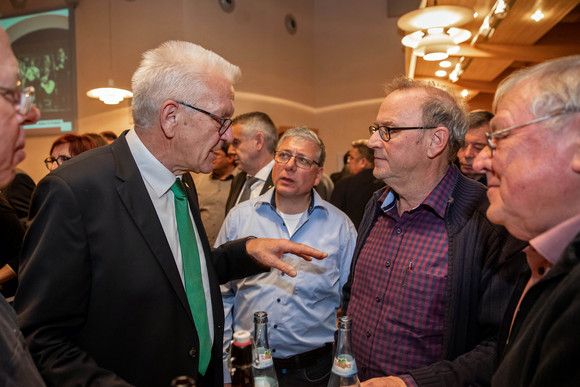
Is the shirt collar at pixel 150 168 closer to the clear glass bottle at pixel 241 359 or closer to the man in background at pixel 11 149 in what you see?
the man in background at pixel 11 149

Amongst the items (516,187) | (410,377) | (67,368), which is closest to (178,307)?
(67,368)

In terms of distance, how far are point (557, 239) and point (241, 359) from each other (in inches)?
30.1

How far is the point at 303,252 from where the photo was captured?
1526mm

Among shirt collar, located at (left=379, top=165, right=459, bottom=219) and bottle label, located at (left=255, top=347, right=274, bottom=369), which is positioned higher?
shirt collar, located at (left=379, top=165, right=459, bottom=219)

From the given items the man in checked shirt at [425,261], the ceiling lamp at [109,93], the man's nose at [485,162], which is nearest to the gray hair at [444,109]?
the man in checked shirt at [425,261]

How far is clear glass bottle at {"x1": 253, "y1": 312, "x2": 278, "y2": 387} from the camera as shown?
95 cm

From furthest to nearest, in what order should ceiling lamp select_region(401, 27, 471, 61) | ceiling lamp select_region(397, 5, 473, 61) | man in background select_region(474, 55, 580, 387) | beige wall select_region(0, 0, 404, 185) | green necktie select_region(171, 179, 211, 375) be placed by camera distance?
1. beige wall select_region(0, 0, 404, 185)
2. ceiling lamp select_region(401, 27, 471, 61)
3. ceiling lamp select_region(397, 5, 473, 61)
4. green necktie select_region(171, 179, 211, 375)
5. man in background select_region(474, 55, 580, 387)

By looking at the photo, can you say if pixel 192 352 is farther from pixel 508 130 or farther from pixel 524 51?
pixel 524 51

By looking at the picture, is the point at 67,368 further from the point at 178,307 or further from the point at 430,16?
the point at 430,16

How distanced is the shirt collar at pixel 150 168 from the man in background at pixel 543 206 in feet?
3.54

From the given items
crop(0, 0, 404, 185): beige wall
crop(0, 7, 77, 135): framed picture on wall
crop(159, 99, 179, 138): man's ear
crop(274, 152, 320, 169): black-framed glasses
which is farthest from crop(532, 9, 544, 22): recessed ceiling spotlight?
crop(0, 7, 77, 135): framed picture on wall

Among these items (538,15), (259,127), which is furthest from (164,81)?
(538,15)

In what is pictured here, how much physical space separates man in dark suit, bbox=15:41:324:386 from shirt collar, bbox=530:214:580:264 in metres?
0.77

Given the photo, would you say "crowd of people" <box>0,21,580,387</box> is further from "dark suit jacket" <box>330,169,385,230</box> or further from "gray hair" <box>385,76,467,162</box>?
"dark suit jacket" <box>330,169,385,230</box>
